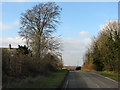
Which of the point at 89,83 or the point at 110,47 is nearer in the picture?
the point at 89,83

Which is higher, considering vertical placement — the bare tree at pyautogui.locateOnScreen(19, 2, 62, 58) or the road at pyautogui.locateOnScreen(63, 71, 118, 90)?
the bare tree at pyautogui.locateOnScreen(19, 2, 62, 58)

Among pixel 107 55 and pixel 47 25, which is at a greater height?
pixel 47 25

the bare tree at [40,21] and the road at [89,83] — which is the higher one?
the bare tree at [40,21]

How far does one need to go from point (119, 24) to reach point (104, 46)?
7278 mm

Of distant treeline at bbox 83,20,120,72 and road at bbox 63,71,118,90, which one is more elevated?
distant treeline at bbox 83,20,120,72

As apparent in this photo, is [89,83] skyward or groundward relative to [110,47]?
groundward

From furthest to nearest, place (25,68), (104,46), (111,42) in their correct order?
(104,46), (111,42), (25,68)

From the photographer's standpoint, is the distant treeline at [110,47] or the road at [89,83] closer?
the road at [89,83]

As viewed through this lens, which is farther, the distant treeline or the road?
the distant treeline

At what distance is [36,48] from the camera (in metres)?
A: 30.4

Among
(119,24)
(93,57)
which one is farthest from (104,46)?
(93,57)

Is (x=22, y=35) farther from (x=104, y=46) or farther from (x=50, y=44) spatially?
(x=104, y=46)

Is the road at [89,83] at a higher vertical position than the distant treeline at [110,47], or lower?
lower

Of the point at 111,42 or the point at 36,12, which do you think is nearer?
the point at 36,12
